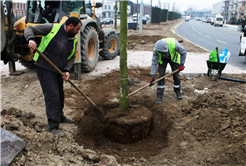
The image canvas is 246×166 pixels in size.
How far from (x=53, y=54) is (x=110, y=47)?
662 centimetres

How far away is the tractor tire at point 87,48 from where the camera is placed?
6895mm

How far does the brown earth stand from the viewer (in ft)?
9.47

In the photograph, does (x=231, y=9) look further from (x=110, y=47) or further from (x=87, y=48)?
(x=87, y=48)

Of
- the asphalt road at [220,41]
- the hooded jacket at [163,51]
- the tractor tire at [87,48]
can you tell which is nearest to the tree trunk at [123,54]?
the hooded jacket at [163,51]

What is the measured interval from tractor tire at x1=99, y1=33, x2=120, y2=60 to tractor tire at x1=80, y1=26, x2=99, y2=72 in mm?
1392

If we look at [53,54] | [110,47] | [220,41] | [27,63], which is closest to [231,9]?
[220,41]

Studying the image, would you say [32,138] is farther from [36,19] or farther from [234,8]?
[234,8]

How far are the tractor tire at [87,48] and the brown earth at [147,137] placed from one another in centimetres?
94

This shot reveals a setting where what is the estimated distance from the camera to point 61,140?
325cm

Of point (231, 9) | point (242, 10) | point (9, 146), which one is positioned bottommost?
point (9, 146)

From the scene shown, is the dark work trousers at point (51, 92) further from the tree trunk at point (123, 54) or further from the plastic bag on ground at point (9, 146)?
the tree trunk at point (123, 54)

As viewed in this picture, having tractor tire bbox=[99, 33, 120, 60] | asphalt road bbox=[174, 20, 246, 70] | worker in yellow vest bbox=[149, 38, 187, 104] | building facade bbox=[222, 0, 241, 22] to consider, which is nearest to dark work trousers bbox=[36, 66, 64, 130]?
worker in yellow vest bbox=[149, 38, 187, 104]

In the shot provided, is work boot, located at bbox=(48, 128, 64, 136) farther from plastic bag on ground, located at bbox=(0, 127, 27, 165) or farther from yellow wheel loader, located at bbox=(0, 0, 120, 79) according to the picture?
yellow wheel loader, located at bbox=(0, 0, 120, 79)

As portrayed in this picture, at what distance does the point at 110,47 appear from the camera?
32.5 feet
